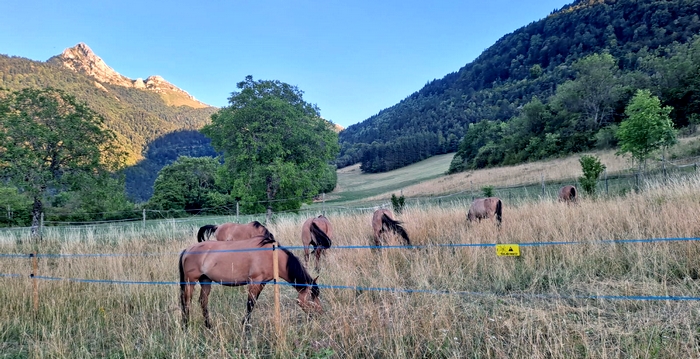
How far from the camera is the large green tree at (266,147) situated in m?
13.8

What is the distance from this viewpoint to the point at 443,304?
329 cm

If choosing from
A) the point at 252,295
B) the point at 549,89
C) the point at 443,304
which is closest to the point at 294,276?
the point at 252,295

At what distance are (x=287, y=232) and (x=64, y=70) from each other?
168556mm

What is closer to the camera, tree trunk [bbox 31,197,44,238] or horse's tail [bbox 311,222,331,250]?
horse's tail [bbox 311,222,331,250]

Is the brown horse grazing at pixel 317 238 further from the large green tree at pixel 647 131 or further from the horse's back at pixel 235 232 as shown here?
the large green tree at pixel 647 131

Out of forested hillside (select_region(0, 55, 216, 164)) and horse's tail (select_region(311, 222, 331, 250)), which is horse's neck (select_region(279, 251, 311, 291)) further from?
forested hillside (select_region(0, 55, 216, 164))

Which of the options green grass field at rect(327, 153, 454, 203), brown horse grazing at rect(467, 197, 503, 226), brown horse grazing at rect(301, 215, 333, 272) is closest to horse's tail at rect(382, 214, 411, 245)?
brown horse grazing at rect(301, 215, 333, 272)

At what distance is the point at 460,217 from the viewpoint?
9148mm

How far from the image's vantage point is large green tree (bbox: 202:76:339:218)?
13844mm

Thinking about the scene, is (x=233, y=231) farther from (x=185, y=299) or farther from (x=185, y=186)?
(x=185, y=186)

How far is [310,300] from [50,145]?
48.9 ft

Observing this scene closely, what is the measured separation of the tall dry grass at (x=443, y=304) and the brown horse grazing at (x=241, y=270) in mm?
254

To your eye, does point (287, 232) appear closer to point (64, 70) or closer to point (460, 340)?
point (460, 340)

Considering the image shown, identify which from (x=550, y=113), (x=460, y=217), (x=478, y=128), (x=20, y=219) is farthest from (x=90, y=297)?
(x=478, y=128)
